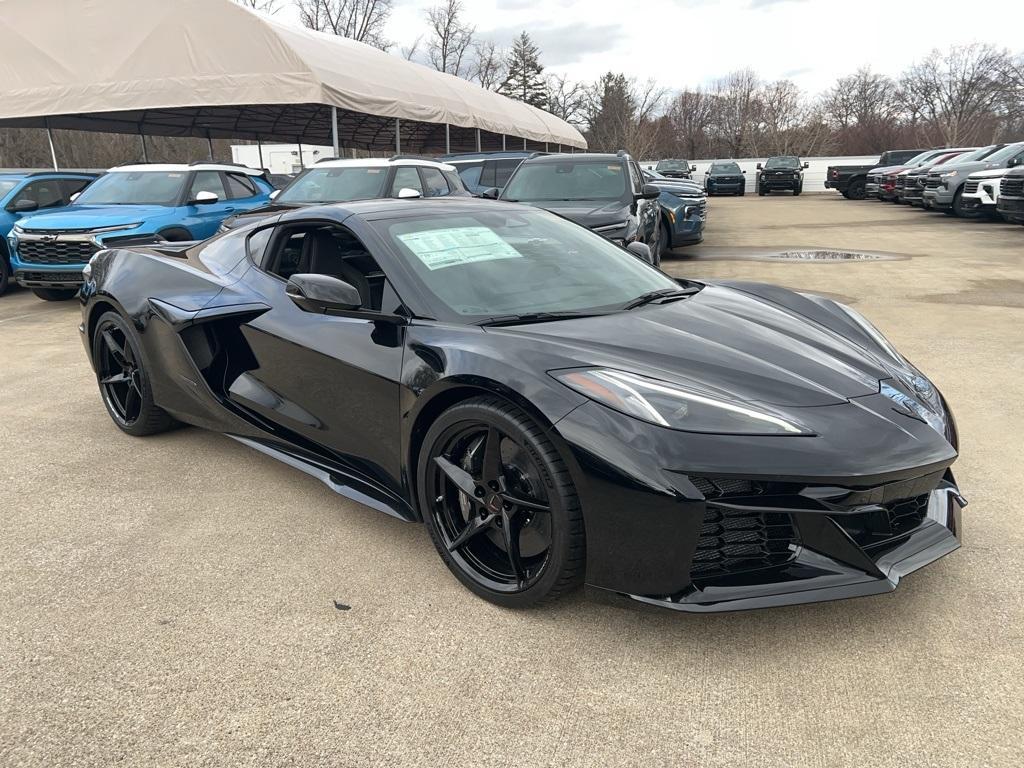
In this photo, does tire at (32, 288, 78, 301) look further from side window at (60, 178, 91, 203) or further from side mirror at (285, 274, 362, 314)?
side mirror at (285, 274, 362, 314)

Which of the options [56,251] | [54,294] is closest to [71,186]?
[54,294]

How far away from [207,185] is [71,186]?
9.38 feet

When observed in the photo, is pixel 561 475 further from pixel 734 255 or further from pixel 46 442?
pixel 734 255

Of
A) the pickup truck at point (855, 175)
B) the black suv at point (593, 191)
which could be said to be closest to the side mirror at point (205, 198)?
the black suv at point (593, 191)

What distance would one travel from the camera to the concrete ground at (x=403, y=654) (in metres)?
1.88

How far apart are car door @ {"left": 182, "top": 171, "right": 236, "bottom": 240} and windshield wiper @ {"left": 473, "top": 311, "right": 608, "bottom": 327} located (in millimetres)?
6945

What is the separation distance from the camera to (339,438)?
2.97 m

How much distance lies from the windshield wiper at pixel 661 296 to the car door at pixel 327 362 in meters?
0.95

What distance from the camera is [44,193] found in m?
10.6

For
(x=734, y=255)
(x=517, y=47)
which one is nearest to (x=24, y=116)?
(x=734, y=255)

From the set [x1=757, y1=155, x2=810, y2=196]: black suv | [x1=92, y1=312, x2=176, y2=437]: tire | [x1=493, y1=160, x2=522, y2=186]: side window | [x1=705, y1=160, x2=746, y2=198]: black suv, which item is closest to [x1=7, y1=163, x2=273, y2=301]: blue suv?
[x1=92, y1=312, x2=176, y2=437]: tire

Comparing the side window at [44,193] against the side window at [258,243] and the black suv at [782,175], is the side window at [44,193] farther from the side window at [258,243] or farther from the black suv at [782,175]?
the black suv at [782,175]

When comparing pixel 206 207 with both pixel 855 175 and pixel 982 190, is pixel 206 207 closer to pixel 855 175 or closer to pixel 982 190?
pixel 982 190

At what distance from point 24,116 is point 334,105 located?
714cm
